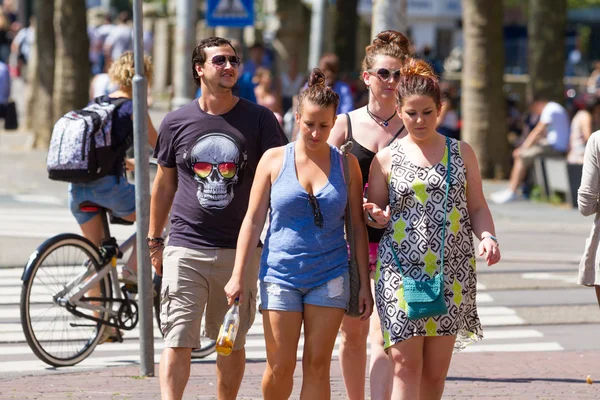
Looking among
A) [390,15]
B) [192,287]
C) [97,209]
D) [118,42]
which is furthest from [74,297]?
[118,42]

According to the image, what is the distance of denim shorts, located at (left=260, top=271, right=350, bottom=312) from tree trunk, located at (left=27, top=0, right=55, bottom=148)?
16.0 meters

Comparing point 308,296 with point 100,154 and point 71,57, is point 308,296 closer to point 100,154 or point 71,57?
point 100,154

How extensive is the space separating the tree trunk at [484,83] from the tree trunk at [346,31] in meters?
9.83

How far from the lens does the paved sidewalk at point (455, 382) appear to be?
6797 millimetres

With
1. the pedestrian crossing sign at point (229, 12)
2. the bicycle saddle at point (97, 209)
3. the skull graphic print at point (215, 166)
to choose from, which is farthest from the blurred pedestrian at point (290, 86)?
the skull graphic print at point (215, 166)

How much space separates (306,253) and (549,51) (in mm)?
15278

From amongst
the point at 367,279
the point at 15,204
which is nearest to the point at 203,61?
the point at 367,279

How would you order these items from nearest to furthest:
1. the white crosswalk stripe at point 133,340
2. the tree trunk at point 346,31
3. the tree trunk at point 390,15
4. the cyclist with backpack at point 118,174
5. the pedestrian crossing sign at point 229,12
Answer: the cyclist with backpack at point 118,174, the white crosswalk stripe at point 133,340, the tree trunk at point 390,15, the pedestrian crossing sign at point 229,12, the tree trunk at point 346,31

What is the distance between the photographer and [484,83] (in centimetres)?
1900

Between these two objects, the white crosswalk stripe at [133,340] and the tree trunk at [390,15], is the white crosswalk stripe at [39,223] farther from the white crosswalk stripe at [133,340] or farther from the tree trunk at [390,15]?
the tree trunk at [390,15]

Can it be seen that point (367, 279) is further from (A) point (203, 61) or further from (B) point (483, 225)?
(A) point (203, 61)

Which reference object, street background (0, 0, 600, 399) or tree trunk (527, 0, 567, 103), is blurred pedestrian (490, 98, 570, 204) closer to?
street background (0, 0, 600, 399)

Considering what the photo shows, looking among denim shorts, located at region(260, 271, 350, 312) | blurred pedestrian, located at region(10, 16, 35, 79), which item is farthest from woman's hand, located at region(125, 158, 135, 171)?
blurred pedestrian, located at region(10, 16, 35, 79)

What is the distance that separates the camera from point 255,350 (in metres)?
8.59
